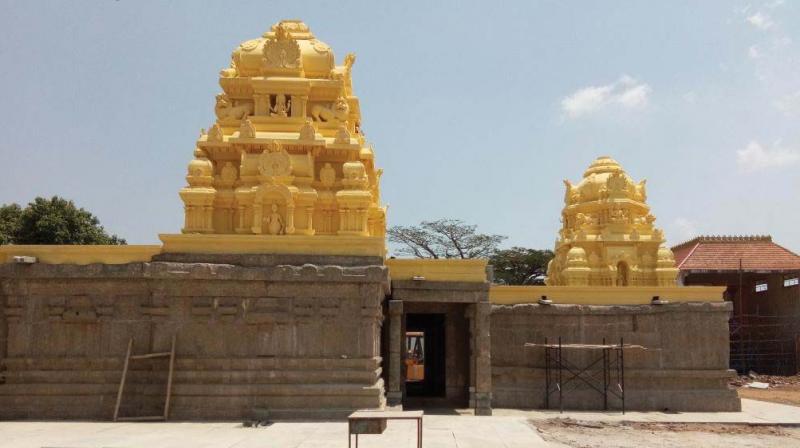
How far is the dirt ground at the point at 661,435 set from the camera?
1330 cm

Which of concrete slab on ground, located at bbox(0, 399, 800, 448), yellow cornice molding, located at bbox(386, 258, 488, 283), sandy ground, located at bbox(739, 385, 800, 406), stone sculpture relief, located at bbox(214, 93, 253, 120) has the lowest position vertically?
sandy ground, located at bbox(739, 385, 800, 406)

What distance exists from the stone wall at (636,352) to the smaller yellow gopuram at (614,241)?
326 inches

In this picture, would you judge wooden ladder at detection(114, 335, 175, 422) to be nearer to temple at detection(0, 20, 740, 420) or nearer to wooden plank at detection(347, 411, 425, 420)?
temple at detection(0, 20, 740, 420)

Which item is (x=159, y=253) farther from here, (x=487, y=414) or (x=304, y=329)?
(x=487, y=414)

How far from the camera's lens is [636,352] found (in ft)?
64.3

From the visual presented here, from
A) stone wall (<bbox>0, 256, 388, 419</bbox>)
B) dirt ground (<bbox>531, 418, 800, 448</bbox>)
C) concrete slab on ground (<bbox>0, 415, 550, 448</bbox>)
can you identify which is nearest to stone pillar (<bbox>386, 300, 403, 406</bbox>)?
stone wall (<bbox>0, 256, 388, 419</bbox>)

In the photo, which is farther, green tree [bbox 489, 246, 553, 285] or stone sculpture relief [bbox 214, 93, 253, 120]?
green tree [bbox 489, 246, 553, 285]

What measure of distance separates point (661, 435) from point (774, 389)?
52.3 feet

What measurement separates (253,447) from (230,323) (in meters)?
4.06

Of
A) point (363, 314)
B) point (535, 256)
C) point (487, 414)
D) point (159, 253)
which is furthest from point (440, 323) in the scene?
point (535, 256)

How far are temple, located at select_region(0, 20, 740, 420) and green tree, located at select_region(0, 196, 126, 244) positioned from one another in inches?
754

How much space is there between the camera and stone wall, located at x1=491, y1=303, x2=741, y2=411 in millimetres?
19375

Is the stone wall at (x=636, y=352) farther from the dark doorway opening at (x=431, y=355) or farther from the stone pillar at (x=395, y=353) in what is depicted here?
the stone pillar at (x=395, y=353)

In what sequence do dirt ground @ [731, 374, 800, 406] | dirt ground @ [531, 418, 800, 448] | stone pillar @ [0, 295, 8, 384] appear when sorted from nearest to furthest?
1. dirt ground @ [531, 418, 800, 448]
2. stone pillar @ [0, 295, 8, 384]
3. dirt ground @ [731, 374, 800, 406]
